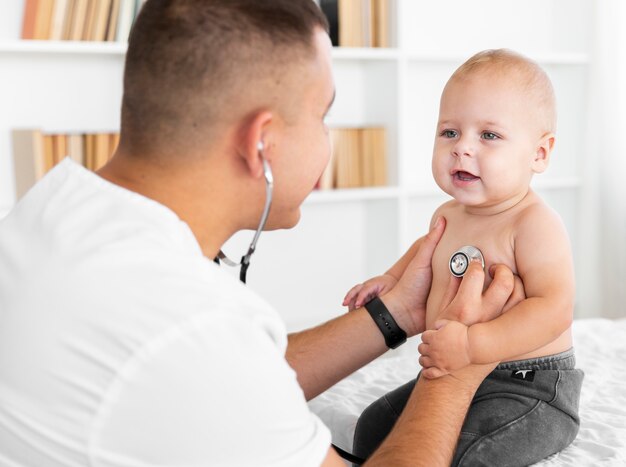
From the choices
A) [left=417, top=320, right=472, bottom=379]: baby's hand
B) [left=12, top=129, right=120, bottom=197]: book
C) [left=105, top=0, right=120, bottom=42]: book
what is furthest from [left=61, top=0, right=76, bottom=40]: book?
[left=417, top=320, right=472, bottom=379]: baby's hand

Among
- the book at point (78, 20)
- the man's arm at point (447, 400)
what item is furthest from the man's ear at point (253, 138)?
the book at point (78, 20)

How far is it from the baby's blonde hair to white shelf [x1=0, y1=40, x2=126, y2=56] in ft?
5.75

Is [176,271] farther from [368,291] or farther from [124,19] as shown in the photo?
[124,19]

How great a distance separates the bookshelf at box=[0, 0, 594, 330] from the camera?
316 cm

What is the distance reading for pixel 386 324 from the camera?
1.61 meters

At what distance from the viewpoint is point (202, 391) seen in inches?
33.9

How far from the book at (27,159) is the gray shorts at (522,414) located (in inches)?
73.9

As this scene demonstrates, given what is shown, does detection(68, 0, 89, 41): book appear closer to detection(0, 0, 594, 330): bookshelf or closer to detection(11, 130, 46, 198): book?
detection(0, 0, 594, 330): bookshelf

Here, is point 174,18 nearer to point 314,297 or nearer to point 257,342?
point 257,342

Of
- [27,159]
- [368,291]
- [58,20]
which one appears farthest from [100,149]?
[368,291]

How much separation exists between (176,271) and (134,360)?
0.35 feet

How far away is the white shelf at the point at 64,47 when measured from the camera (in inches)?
112

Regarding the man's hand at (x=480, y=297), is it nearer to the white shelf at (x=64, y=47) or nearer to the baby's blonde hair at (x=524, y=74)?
the baby's blonde hair at (x=524, y=74)

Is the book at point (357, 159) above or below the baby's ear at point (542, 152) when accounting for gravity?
below
